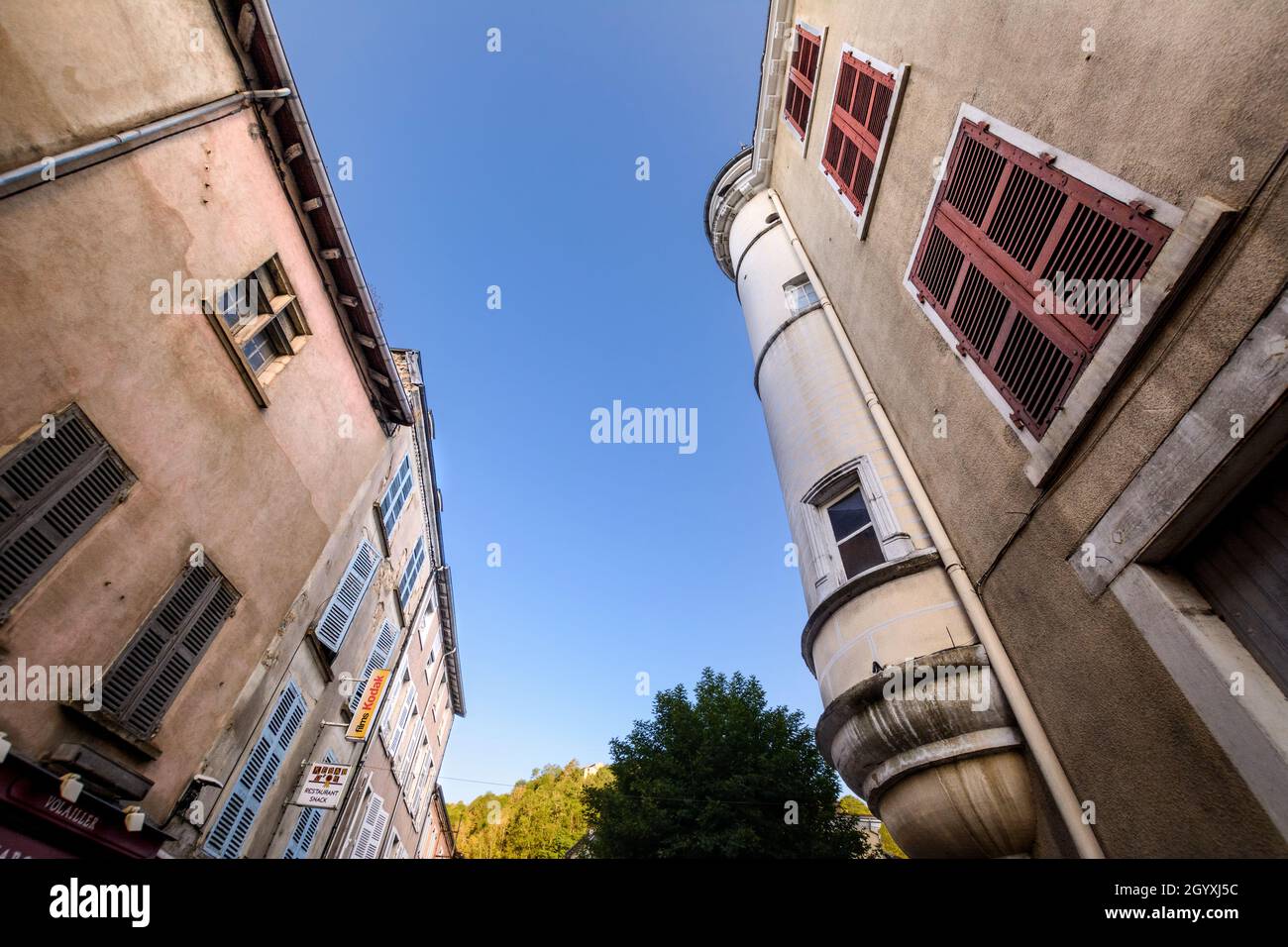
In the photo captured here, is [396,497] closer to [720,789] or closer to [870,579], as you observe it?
[720,789]

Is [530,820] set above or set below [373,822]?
above

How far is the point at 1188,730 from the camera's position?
13.2 ft

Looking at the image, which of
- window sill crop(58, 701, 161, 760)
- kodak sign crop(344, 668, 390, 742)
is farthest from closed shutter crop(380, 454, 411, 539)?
window sill crop(58, 701, 161, 760)

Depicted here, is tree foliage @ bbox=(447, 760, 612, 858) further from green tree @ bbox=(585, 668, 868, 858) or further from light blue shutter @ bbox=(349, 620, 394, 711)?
light blue shutter @ bbox=(349, 620, 394, 711)

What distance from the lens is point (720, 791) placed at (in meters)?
14.2

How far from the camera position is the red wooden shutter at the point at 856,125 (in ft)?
30.7

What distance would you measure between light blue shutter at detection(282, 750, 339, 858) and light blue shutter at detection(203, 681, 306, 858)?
5.70 ft

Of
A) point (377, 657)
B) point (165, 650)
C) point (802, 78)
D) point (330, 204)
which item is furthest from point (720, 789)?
point (802, 78)

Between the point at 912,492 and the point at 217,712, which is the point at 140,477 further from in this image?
the point at 912,492

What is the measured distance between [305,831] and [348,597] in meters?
4.78

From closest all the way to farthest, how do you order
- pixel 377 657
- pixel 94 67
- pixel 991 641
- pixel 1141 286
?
pixel 1141 286 < pixel 991 641 < pixel 94 67 < pixel 377 657

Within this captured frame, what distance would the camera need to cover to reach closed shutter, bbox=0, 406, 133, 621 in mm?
6035

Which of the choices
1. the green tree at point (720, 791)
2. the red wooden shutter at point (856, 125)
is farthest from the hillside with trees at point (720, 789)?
the red wooden shutter at point (856, 125)
